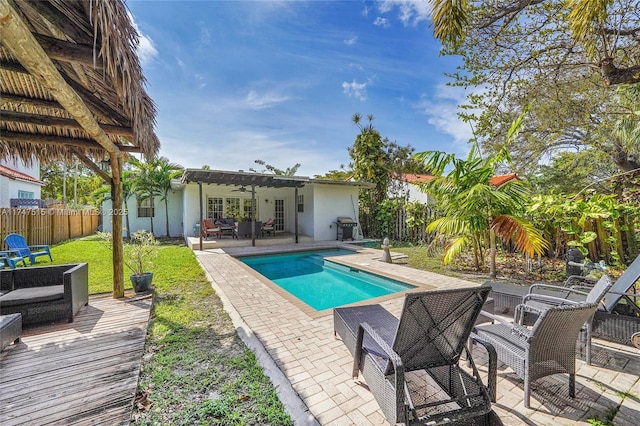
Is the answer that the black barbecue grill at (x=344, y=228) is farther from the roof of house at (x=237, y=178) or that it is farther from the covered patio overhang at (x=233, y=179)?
the covered patio overhang at (x=233, y=179)

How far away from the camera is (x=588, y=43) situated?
4.34 meters

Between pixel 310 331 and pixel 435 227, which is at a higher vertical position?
pixel 435 227

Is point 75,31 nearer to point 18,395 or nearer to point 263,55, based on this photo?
point 18,395

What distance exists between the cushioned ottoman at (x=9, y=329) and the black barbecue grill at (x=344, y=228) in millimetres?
12737

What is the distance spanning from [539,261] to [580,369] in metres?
5.28

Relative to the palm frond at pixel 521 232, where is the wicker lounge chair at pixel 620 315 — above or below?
below

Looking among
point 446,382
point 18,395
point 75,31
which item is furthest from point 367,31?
point 18,395

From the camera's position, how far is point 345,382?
2.77m

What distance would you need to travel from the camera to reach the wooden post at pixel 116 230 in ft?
17.4

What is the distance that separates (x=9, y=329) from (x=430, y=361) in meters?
4.93

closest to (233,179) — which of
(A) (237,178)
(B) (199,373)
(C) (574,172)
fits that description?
(A) (237,178)

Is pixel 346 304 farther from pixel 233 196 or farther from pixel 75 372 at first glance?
pixel 233 196

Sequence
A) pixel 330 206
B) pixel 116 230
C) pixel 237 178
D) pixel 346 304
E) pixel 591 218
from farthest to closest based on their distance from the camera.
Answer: pixel 330 206, pixel 237 178, pixel 591 218, pixel 346 304, pixel 116 230

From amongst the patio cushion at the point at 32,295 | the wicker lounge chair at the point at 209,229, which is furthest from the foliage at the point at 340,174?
the patio cushion at the point at 32,295
